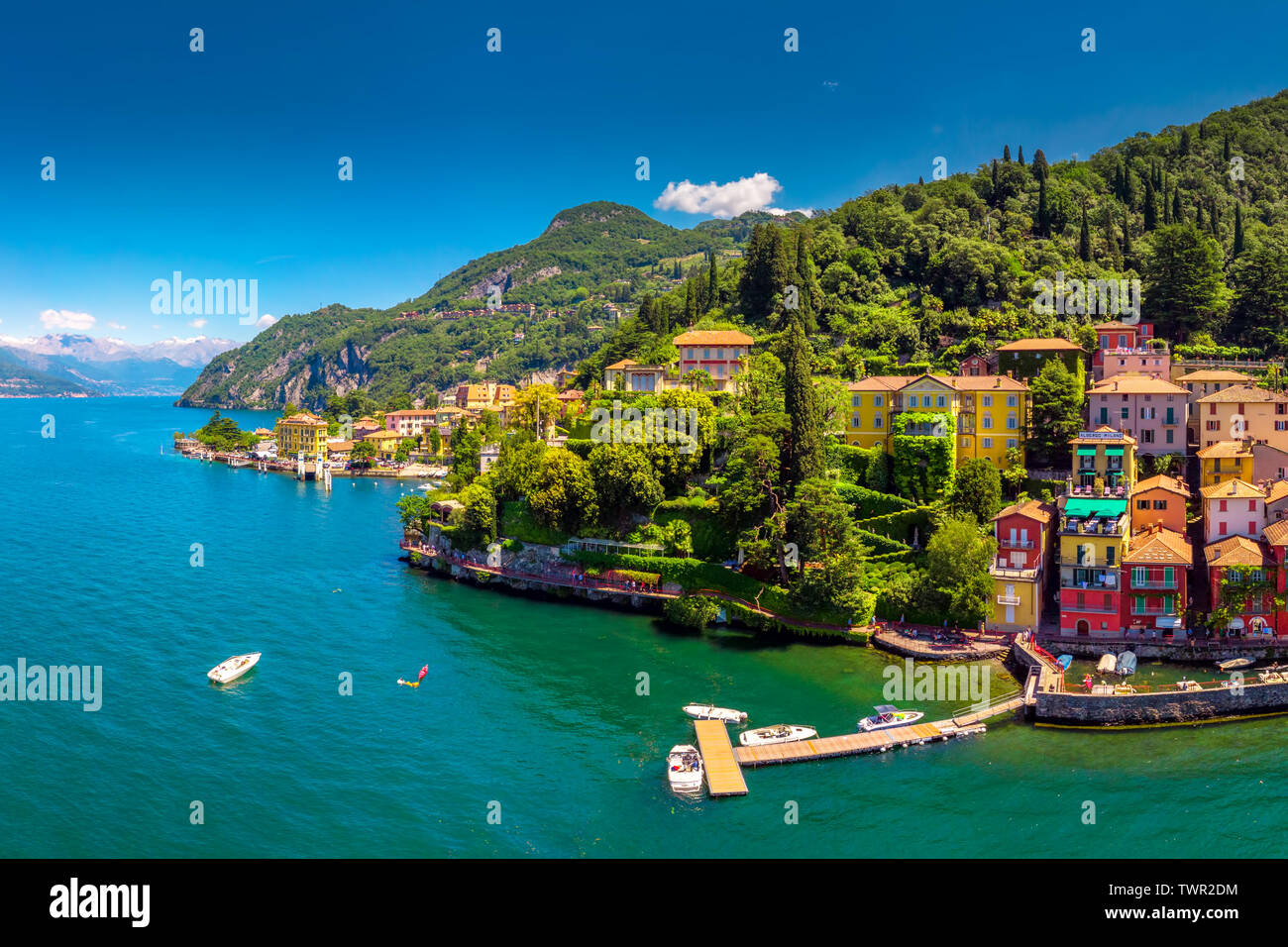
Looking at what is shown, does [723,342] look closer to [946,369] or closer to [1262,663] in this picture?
[946,369]

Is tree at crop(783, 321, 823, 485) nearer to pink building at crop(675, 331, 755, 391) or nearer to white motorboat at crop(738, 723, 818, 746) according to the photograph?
white motorboat at crop(738, 723, 818, 746)

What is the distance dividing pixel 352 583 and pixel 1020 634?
4622 cm

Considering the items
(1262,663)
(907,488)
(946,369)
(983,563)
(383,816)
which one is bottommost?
(383,816)

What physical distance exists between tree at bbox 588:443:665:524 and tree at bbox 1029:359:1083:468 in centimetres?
2585

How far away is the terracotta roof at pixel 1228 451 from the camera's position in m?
50.6

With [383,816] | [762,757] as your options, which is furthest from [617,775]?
[383,816]

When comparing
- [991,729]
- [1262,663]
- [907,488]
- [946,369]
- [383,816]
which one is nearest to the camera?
[383,816]

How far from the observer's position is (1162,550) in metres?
43.4

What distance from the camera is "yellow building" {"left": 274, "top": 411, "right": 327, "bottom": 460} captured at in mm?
147375

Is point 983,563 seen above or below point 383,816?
above

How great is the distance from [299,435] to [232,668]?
4618 inches

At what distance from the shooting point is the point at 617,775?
33.2m

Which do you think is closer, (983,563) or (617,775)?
(617,775)
